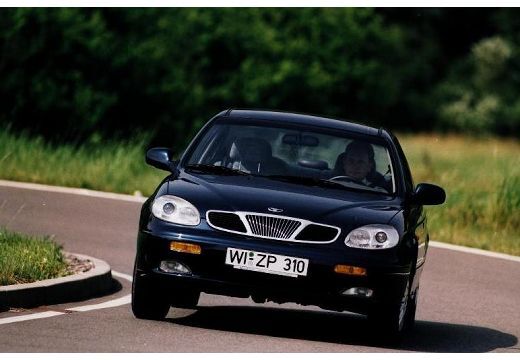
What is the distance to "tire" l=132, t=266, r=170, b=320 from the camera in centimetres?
1045

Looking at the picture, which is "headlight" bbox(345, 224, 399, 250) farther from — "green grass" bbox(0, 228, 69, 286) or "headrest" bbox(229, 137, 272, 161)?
"green grass" bbox(0, 228, 69, 286)

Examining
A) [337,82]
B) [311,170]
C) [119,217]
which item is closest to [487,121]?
[337,82]

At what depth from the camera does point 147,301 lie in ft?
34.7

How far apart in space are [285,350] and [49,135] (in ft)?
91.4

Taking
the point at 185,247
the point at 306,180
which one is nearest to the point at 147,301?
the point at 185,247

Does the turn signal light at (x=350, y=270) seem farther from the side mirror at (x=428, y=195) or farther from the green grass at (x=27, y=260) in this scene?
the green grass at (x=27, y=260)

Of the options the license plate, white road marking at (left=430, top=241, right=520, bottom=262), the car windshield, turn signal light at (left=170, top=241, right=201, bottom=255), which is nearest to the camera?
the license plate

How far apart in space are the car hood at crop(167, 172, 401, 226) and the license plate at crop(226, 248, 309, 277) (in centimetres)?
29

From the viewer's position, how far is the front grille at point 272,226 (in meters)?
Answer: 10.1

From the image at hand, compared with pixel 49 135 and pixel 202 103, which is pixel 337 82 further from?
pixel 49 135

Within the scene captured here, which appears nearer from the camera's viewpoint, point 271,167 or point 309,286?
point 309,286

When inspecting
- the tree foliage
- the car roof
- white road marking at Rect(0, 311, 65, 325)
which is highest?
the car roof

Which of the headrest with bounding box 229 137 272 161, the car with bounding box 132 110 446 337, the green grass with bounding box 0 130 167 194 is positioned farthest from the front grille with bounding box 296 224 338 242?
the green grass with bounding box 0 130 167 194
